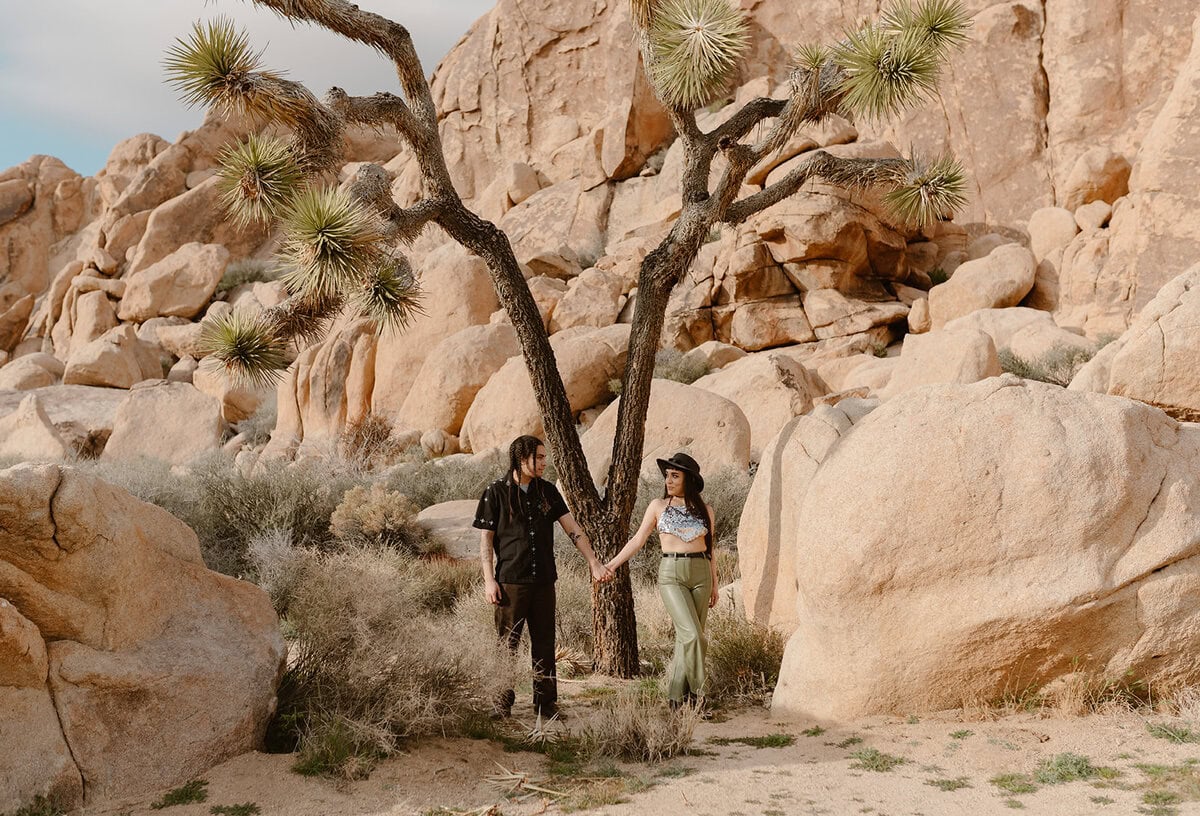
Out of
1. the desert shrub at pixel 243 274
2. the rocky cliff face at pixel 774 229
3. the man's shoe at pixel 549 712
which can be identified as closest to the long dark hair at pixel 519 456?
the man's shoe at pixel 549 712

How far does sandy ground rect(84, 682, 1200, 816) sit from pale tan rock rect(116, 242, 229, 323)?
93.1 feet

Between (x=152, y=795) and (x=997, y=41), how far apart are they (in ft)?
73.0

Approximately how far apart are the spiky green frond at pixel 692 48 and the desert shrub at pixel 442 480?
22.0 ft

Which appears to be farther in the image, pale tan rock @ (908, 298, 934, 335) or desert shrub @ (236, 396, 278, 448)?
desert shrub @ (236, 396, 278, 448)

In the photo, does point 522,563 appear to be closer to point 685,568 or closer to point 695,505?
point 685,568

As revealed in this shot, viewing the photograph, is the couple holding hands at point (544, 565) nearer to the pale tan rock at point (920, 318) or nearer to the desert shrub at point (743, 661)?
the desert shrub at point (743, 661)

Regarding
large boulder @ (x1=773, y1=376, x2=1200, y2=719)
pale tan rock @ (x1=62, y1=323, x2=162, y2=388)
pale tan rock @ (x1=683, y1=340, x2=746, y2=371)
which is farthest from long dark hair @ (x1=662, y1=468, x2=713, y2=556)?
pale tan rock @ (x1=62, y1=323, x2=162, y2=388)

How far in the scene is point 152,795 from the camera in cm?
449

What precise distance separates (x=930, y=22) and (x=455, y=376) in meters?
11.6

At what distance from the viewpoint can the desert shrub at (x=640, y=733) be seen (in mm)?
5285

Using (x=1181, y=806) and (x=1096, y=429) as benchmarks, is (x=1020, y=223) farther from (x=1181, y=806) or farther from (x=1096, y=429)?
(x=1181, y=806)

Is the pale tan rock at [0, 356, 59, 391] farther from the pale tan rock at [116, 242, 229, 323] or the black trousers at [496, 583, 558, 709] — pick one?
the black trousers at [496, 583, 558, 709]

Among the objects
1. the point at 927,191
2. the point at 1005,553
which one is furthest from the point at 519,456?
the point at 927,191

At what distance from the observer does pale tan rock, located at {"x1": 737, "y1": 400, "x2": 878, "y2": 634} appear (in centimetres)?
684
